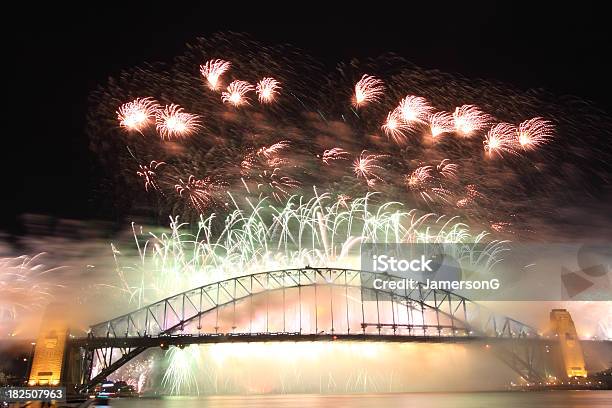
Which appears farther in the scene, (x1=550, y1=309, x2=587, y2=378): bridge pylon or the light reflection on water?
(x1=550, y1=309, x2=587, y2=378): bridge pylon

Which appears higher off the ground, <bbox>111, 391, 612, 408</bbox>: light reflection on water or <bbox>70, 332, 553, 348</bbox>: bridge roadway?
<bbox>70, 332, 553, 348</bbox>: bridge roadway

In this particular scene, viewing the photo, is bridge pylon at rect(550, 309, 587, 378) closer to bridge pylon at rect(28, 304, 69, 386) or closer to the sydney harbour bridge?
the sydney harbour bridge

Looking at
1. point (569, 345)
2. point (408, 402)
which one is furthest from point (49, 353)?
point (569, 345)

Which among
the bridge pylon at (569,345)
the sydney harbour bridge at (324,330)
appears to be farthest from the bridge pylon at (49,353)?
the bridge pylon at (569,345)

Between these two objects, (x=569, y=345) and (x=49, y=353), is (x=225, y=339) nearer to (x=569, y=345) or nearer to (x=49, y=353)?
(x=49, y=353)

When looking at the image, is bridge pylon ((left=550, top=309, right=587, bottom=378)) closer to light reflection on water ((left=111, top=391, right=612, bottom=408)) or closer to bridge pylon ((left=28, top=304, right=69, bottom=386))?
light reflection on water ((left=111, top=391, right=612, bottom=408))

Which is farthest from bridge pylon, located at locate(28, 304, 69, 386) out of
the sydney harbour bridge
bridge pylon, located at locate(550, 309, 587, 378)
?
bridge pylon, located at locate(550, 309, 587, 378)

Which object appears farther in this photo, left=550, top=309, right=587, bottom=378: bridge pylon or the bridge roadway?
left=550, top=309, right=587, bottom=378: bridge pylon

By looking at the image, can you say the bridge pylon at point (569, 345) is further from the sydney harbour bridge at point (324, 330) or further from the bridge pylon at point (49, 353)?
the bridge pylon at point (49, 353)

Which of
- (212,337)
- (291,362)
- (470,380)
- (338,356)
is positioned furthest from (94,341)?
(470,380)

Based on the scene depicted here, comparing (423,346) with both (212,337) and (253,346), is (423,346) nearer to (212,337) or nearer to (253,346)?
(253,346)

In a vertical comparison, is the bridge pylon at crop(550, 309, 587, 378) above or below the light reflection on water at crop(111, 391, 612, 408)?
above
